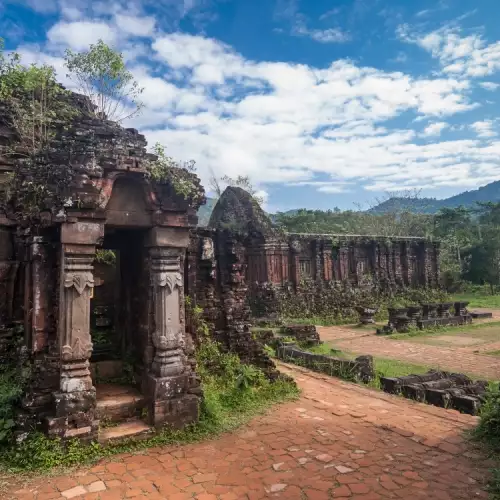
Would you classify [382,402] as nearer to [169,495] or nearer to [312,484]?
[312,484]

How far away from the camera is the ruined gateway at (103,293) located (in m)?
5.11

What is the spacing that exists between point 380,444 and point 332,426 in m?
0.77

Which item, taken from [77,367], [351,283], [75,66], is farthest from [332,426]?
[351,283]

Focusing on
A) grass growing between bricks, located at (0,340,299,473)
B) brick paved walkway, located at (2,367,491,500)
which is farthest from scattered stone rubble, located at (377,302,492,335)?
brick paved walkway, located at (2,367,491,500)

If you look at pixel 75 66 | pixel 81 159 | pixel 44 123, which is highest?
pixel 75 66

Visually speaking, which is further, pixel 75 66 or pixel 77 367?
pixel 75 66

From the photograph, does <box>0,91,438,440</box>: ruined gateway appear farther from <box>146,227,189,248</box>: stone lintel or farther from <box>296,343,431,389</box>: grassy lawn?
<box>296,343,431,389</box>: grassy lawn

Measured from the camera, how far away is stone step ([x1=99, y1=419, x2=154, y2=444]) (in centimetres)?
508

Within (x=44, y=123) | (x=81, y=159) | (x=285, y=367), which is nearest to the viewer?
(x=81, y=159)

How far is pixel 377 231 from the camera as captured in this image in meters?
40.5

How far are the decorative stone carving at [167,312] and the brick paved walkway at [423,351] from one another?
22.9ft

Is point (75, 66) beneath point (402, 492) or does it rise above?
above

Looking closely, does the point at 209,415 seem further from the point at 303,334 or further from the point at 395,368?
the point at 303,334

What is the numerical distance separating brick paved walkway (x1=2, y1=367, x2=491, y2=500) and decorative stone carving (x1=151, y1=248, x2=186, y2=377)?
1.07 m
